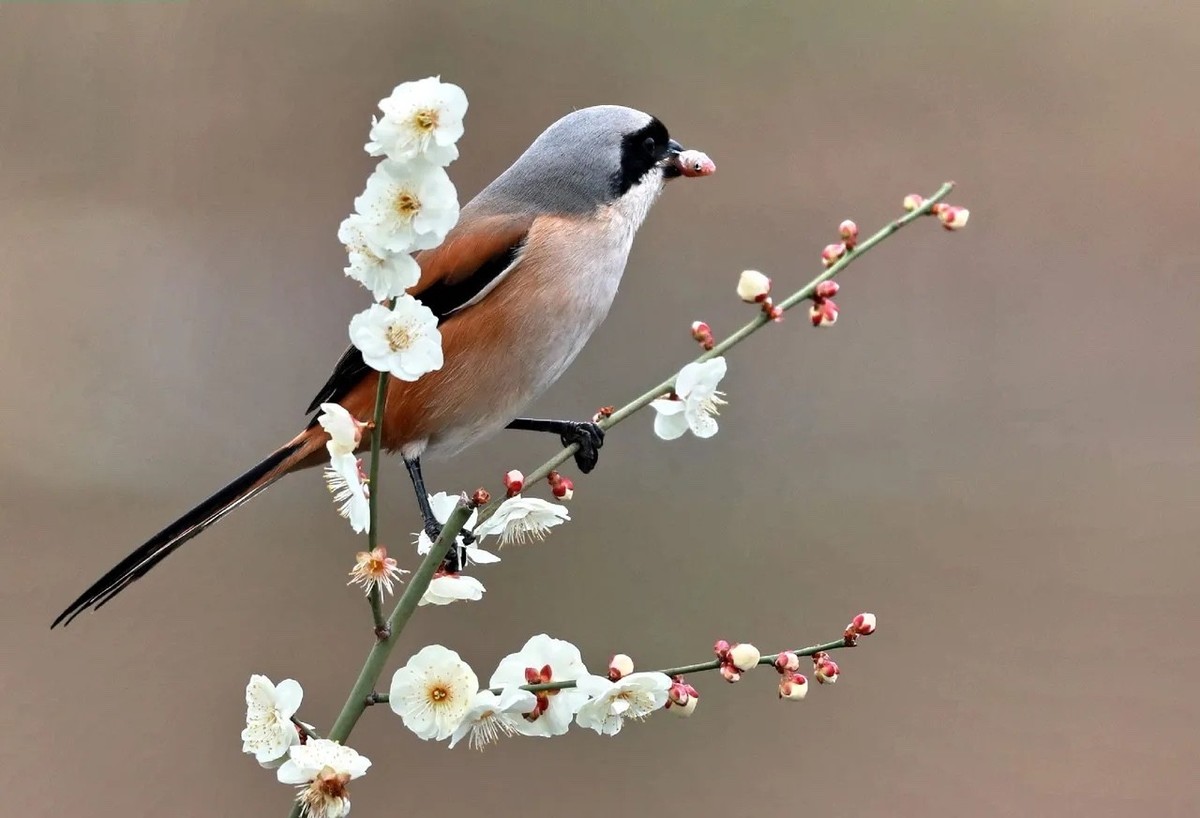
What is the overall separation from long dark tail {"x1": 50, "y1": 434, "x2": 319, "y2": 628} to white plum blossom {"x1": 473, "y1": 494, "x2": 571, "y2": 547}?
24 cm

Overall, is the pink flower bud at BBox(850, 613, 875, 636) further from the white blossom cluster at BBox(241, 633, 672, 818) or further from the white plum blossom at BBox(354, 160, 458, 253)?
the white plum blossom at BBox(354, 160, 458, 253)

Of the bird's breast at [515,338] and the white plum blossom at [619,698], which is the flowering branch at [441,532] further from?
the bird's breast at [515,338]

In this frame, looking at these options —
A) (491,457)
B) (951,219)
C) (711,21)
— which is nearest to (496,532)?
(951,219)

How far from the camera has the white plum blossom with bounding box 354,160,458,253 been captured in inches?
22.0

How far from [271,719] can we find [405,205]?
0.26m

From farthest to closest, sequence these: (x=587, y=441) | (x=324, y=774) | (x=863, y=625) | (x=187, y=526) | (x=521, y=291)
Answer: (x=521, y=291) → (x=587, y=441) → (x=187, y=526) → (x=863, y=625) → (x=324, y=774)

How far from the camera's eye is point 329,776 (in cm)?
55

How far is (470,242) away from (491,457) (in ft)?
4.60

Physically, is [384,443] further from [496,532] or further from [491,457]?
[491,457]

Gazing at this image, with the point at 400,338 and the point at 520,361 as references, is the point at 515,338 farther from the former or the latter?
the point at 400,338

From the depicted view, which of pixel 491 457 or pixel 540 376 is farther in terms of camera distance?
pixel 491 457

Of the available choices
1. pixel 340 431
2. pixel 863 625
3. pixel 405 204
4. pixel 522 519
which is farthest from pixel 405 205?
pixel 863 625

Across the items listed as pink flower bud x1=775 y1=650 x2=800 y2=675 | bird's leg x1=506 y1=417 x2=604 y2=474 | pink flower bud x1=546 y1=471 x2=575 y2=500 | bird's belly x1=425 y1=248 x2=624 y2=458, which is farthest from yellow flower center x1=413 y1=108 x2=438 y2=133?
bird's belly x1=425 y1=248 x2=624 y2=458

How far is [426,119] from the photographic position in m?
0.55
